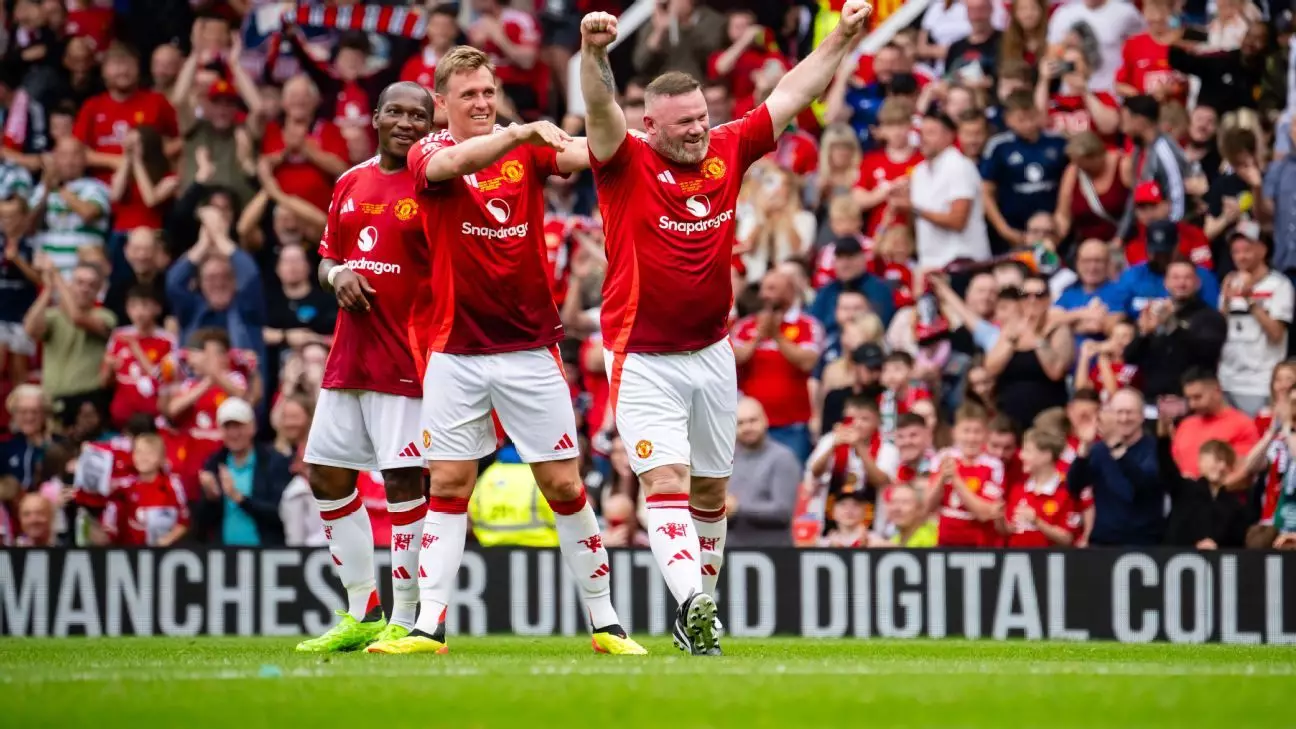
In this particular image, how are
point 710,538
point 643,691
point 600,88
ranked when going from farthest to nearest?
point 710,538 → point 600,88 → point 643,691

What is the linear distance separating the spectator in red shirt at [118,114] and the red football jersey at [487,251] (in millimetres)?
11002

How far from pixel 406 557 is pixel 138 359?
26.9ft

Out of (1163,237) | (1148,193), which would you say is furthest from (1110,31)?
(1163,237)

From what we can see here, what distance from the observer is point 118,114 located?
20.2 metres

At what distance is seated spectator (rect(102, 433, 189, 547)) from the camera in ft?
54.1

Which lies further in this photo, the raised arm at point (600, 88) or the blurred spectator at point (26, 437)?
the blurred spectator at point (26, 437)

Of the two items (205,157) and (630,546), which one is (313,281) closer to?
(205,157)

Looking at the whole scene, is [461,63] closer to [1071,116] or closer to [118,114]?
[1071,116]

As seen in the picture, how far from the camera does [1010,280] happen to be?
1628 cm

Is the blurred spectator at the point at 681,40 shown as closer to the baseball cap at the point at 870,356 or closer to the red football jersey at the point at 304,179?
the red football jersey at the point at 304,179

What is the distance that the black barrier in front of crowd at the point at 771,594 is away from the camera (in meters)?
13.8

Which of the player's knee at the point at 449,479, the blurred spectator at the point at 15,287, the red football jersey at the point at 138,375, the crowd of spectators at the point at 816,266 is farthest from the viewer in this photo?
the blurred spectator at the point at 15,287

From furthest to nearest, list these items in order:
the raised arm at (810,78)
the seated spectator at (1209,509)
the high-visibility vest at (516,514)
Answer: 1. the high-visibility vest at (516,514)
2. the seated spectator at (1209,509)
3. the raised arm at (810,78)

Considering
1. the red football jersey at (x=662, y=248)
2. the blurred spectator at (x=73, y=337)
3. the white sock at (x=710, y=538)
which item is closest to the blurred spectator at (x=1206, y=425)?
the white sock at (x=710, y=538)
